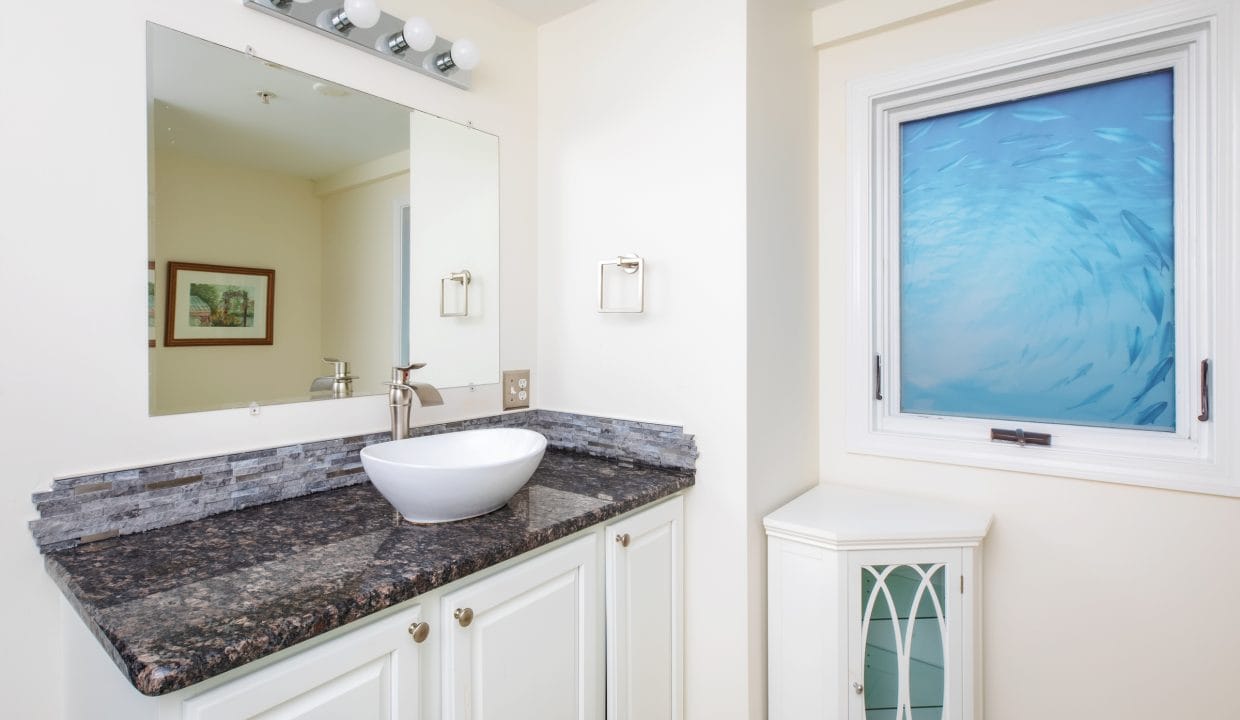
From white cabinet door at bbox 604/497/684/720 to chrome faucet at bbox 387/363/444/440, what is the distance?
0.57 metres

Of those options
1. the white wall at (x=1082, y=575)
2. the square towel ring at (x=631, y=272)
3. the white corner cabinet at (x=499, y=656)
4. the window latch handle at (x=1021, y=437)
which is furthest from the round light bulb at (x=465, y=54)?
the window latch handle at (x=1021, y=437)

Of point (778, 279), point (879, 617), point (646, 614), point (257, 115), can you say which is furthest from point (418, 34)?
point (879, 617)

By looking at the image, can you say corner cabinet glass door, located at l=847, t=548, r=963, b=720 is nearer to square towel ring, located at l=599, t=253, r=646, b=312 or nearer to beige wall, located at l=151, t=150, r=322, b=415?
square towel ring, located at l=599, t=253, r=646, b=312

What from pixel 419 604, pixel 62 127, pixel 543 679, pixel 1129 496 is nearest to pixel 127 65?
pixel 62 127

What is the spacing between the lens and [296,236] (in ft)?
4.65

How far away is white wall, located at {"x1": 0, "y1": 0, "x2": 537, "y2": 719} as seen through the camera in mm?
1031

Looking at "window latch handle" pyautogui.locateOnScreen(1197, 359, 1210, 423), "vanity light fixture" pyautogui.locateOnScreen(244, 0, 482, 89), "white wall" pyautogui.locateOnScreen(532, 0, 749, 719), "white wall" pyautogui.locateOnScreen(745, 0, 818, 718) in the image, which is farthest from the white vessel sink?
"window latch handle" pyautogui.locateOnScreen(1197, 359, 1210, 423)

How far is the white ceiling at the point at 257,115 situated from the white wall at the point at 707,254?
2.15 feet

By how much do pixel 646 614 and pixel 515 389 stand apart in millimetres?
852

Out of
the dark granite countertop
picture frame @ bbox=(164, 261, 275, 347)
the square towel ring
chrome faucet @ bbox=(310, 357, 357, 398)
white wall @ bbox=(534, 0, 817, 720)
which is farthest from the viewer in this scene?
the square towel ring

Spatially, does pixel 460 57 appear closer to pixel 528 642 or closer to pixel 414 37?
pixel 414 37

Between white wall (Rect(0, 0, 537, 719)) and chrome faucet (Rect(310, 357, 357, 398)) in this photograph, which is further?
chrome faucet (Rect(310, 357, 357, 398))

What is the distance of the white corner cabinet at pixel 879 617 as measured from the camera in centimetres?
150

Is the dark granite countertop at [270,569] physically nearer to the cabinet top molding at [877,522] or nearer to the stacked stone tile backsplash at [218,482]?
the stacked stone tile backsplash at [218,482]
